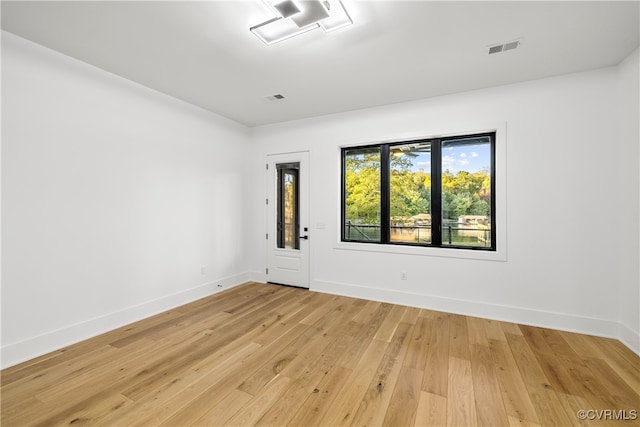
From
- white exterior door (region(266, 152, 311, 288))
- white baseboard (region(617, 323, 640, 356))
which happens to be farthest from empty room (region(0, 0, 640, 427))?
white exterior door (region(266, 152, 311, 288))

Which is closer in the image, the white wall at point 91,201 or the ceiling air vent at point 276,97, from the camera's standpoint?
the white wall at point 91,201

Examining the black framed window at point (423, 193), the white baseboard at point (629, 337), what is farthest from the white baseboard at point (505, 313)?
the black framed window at point (423, 193)

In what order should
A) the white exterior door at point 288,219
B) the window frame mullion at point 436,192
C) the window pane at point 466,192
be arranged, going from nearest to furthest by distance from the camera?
the window pane at point 466,192, the window frame mullion at point 436,192, the white exterior door at point 288,219

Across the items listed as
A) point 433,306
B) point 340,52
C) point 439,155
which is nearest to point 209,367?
point 433,306

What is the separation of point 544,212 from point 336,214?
2683 mm

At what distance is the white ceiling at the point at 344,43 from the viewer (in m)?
2.11

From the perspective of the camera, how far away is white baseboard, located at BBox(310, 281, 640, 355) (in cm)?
288

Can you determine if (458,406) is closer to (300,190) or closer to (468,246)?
(468,246)

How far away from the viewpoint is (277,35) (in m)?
2.41

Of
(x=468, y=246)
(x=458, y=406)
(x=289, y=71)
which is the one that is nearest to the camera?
(x=458, y=406)

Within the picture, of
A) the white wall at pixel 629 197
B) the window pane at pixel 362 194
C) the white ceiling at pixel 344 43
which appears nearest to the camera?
the white ceiling at pixel 344 43

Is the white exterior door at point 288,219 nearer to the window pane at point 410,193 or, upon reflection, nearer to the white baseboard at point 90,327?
the white baseboard at point 90,327

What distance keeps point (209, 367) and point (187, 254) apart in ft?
6.83

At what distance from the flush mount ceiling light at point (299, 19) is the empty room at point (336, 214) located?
0.06 ft
